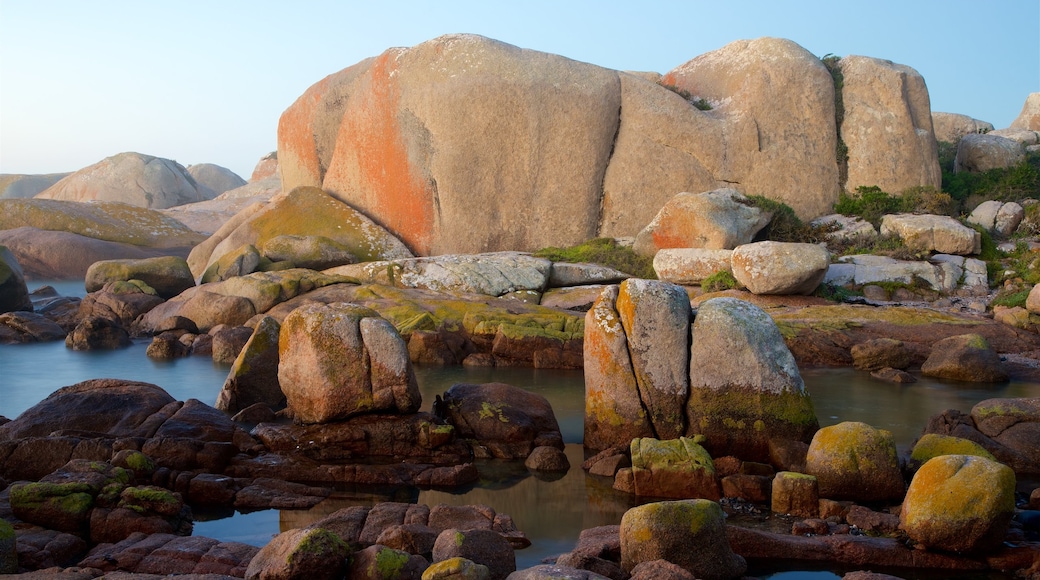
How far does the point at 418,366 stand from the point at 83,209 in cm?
2569

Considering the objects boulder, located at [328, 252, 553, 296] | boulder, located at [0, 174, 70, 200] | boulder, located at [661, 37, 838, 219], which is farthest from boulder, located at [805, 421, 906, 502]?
boulder, located at [0, 174, 70, 200]

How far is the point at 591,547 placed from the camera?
7.25m

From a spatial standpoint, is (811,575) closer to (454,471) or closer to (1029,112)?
(454,471)

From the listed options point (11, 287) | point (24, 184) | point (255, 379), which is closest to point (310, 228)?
point (11, 287)

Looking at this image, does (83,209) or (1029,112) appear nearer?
(83,209)

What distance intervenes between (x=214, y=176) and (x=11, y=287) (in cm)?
4839

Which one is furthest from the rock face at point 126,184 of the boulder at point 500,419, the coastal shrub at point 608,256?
the boulder at point 500,419

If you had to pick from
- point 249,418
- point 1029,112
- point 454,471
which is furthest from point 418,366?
point 1029,112

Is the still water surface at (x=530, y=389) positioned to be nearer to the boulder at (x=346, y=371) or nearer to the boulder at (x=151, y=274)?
the boulder at (x=346, y=371)

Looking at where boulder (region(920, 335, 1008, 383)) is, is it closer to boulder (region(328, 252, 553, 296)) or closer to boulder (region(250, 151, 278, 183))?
boulder (region(328, 252, 553, 296))

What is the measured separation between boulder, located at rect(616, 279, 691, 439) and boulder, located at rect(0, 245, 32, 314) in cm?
1857

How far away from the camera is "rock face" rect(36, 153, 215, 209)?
165ft

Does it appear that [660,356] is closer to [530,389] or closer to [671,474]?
[671,474]

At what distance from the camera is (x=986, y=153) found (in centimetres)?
2875
